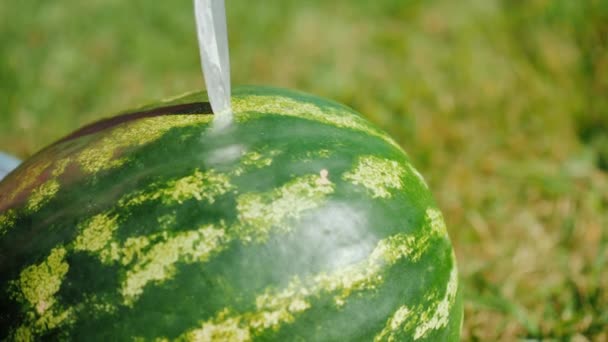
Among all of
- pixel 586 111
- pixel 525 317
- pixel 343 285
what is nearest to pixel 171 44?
pixel 586 111

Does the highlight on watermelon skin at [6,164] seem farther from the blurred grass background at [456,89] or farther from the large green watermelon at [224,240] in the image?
the blurred grass background at [456,89]

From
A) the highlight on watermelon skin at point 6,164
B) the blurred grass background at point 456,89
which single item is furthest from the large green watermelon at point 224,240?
the blurred grass background at point 456,89

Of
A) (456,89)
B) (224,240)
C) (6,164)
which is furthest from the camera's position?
(456,89)

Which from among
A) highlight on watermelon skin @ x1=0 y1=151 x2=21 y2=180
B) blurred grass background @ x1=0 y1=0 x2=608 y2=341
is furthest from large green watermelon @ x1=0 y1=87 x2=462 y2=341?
blurred grass background @ x1=0 y1=0 x2=608 y2=341

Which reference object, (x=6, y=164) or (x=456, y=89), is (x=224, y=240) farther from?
(x=456, y=89)

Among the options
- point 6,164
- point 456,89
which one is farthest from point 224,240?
point 456,89

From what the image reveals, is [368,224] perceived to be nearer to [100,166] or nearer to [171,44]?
[100,166]

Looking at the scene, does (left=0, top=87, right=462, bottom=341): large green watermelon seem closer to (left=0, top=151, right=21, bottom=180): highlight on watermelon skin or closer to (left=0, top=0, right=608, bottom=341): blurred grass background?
(left=0, top=151, right=21, bottom=180): highlight on watermelon skin
